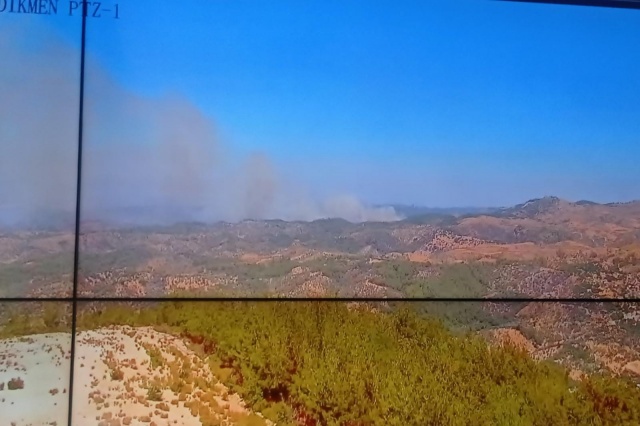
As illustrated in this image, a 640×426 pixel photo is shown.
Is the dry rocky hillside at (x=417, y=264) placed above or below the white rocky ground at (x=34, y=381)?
above

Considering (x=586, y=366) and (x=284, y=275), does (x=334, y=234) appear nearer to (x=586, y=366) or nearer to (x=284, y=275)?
(x=284, y=275)

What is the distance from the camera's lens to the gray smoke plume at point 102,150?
6.05ft

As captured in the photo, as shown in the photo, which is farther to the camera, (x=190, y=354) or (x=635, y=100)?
(x=635, y=100)

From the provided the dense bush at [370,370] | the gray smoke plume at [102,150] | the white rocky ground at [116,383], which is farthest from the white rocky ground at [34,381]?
the gray smoke plume at [102,150]

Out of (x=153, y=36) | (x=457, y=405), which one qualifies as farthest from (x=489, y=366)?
(x=153, y=36)

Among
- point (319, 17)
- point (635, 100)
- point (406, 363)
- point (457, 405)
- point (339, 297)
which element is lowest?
point (457, 405)

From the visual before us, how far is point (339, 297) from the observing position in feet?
6.36

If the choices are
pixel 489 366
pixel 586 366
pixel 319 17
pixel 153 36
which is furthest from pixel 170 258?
pixel 586 366

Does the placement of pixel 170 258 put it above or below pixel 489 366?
above

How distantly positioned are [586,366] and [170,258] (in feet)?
4.26

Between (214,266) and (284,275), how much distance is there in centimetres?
20

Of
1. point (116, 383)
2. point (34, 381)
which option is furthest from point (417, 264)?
point (34, 381)

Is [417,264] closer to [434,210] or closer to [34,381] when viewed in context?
[434,210]

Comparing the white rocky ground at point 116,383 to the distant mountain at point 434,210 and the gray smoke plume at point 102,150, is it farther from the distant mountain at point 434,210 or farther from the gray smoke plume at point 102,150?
the distant mountain at point 434,210
